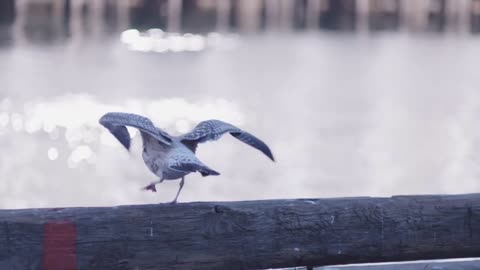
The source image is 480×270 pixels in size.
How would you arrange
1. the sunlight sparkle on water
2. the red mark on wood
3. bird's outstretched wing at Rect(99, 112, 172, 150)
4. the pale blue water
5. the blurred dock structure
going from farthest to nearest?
the blurred dock structure, the sunlight sparkle on water, the pale blue water, bird's outstretched wing at Rect(99, 112, 172, 150), the red mark on wood

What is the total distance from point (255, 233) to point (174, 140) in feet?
2.69

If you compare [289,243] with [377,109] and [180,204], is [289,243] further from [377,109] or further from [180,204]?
[377,109]

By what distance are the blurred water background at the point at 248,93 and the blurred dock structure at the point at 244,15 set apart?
3.7 inches

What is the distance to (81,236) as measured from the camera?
335 cm

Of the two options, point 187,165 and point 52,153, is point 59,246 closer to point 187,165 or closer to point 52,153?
point 187,165

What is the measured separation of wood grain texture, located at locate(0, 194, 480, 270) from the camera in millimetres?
3352

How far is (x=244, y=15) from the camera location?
5284 centimetres

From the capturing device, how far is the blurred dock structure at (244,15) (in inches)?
1955

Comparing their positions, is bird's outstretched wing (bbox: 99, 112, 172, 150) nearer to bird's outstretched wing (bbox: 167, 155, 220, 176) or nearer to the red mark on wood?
bird's outstretched wing (bbox: 167, 155, 220, 176)

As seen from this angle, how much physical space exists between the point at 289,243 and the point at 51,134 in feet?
50.2

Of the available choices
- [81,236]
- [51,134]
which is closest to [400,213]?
[81,236]

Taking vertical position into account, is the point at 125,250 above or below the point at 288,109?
above

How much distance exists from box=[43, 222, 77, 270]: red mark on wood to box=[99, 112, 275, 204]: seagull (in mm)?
576

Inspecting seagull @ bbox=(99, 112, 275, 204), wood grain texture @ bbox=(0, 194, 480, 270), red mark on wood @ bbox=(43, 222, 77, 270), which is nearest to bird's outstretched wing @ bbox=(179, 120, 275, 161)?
seagull @ bbox=(99, 112, 275, 204)
